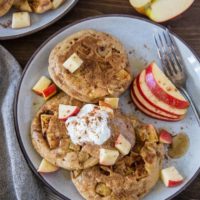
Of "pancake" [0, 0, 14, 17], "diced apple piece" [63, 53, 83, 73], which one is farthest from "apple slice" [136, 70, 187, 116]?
"pancake" [0, 0, 14, 17]

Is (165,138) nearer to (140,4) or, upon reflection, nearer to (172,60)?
(172,60)

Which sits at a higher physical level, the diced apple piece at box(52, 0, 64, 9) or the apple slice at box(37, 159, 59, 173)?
the diced apple piece at box(52, 0, 64, 9)

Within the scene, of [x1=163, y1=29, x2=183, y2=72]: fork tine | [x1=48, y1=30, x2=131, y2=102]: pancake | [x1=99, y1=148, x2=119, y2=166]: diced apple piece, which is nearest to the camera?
[x1=99, y1=148, x2=119, y2=166]: diced apple piece

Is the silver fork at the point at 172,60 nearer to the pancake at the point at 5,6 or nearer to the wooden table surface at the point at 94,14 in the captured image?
the wooden table surface at the point at 94,14

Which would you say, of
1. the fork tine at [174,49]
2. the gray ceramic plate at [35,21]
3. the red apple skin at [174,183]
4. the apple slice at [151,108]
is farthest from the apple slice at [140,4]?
the red apple skin at [174,183]

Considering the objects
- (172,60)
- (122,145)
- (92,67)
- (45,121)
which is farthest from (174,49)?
(45,121)

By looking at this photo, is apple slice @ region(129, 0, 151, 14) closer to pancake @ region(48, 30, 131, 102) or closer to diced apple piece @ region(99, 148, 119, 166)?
pancake @ region(48, 30, 131, 102)

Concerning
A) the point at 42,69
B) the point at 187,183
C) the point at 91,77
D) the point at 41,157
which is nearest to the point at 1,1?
the point at 42,69
